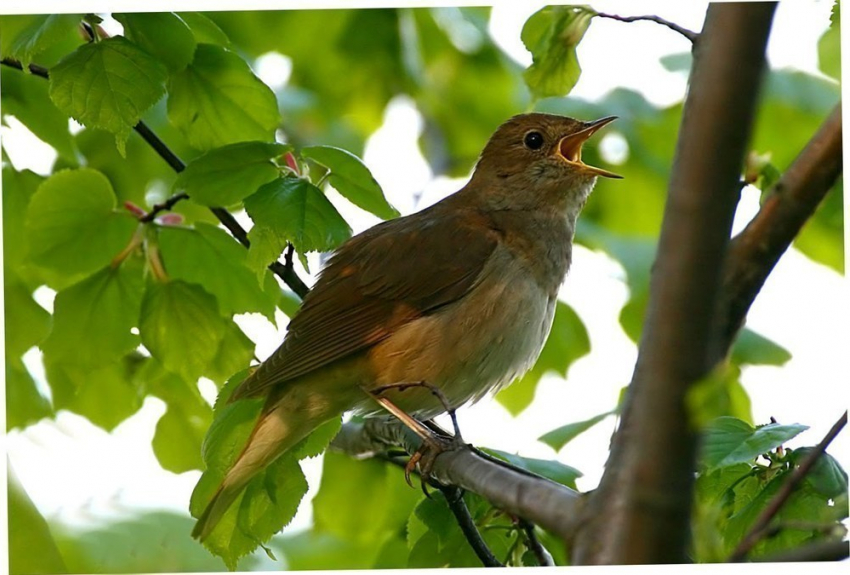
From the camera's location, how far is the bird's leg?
3.14 meters

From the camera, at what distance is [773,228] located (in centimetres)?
198

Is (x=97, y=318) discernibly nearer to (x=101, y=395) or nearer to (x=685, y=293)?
(x=101, y=395)

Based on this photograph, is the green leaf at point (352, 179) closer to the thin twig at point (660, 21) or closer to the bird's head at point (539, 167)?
the thin twig at point (660, 21)

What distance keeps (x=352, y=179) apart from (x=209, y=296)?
672 mm

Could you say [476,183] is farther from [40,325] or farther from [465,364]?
[40,325]

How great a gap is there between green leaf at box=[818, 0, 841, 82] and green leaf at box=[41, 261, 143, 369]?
7.21 feet

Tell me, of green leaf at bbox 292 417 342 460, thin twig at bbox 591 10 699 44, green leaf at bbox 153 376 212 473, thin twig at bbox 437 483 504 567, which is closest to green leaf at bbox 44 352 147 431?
green leaf at bbox 153 376 212 473

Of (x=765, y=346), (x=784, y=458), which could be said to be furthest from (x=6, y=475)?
(x=765, y=346)

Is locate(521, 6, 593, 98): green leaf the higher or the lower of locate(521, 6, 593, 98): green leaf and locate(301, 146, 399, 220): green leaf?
the higher

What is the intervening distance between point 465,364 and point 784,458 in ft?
3.53

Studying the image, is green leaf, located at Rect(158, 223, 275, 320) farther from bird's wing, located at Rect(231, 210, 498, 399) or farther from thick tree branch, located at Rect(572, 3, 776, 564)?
thick tree branch, located at Rect(572, 3, 776, 564)

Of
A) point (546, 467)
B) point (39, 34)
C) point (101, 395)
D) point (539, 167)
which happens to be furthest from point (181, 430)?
point (539, 167)

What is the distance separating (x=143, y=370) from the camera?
381cm

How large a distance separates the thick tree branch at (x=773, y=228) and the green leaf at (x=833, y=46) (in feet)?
3.91
